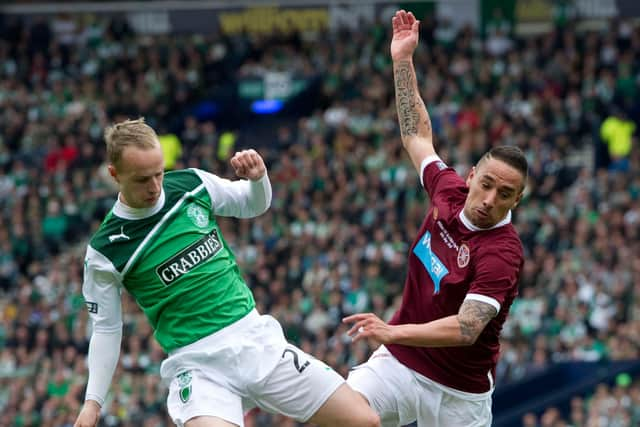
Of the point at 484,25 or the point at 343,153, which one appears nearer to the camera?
the point at 343,153

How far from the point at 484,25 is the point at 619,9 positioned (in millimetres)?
2731

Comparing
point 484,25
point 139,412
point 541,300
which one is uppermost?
point 484,25

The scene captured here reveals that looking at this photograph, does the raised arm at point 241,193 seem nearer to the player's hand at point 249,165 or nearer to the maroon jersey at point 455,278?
the player's hand at point 249,165

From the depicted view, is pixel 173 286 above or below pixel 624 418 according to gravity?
above

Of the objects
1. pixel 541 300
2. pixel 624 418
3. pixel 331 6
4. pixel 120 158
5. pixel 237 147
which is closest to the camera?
pixel 120 158

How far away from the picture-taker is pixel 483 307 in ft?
19.3

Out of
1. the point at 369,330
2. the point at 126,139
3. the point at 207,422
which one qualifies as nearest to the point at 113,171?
the point at 126,139

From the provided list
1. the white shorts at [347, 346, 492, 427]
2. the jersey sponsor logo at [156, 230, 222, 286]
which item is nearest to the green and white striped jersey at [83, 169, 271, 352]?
the jersey sponsor logo at [156, 230, 222, 286]

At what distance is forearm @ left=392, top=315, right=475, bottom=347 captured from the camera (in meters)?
5.72

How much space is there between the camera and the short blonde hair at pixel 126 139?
226 inches

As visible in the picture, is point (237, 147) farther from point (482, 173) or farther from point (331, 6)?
point (482, 173)

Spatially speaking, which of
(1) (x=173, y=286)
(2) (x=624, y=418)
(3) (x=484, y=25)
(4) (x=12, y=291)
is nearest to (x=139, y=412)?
(4) (x=12, y=291)

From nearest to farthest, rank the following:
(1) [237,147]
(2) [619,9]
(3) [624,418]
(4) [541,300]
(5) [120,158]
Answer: (5) [120,158], (3) [624,418], (4) [541,300], (1) [237,147], (2) [619,9]

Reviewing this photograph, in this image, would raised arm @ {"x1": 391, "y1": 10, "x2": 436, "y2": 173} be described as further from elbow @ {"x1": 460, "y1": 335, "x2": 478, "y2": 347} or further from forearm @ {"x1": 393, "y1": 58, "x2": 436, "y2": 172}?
elbow @ {"x1": 460, "y1": 335, "x2": 478, "y2": 347}
